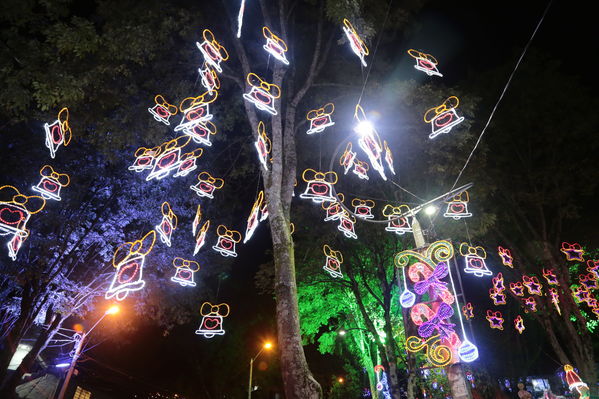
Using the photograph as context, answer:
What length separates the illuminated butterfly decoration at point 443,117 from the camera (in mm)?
8750

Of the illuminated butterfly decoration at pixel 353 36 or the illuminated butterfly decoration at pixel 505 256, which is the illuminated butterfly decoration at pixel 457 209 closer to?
the illuminated butterfly decoration at pixel 353 36

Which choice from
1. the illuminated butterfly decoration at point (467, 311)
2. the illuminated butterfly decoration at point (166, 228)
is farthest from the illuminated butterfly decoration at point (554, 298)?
the illuminated butterfly decoration at point (166, 228)

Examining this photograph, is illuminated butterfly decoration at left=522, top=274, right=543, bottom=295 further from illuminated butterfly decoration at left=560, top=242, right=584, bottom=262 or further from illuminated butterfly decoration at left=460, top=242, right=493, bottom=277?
illuminated butterfly decoration at left=460, top=242, right=493, bottom=277

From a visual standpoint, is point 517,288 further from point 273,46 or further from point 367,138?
point 273,46

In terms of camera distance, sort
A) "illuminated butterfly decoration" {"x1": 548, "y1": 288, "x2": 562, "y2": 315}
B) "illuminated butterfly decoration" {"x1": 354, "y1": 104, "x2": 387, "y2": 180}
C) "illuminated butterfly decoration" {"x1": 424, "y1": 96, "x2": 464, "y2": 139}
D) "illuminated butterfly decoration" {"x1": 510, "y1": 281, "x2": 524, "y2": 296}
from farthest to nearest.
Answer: "illuminated butterfly decoration" {"x1": 510, "y1": 281, "x2": 524, "y2": 296}, "illuminated butterfly decoration" {"x1": 548, "y1": 288, "x2": 562, "y2": 315}, "illuminated butterfly decoration" {"x1": 424, "y1": 96, "x2": 464, "y2": 139}, "illuminated butterfly decoration" {"x1": 354, "y1": 104, "x2": 387, "y2": 180}

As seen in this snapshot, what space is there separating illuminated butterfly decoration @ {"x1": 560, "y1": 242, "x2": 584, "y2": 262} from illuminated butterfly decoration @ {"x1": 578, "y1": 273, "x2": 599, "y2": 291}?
94.2 inches

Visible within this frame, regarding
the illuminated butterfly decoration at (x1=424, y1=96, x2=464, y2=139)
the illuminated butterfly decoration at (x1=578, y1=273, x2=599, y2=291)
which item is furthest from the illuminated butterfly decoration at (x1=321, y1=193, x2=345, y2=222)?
the illuminated butterfly decoration at (x1=578, y1=273, x2=599, y2=291)

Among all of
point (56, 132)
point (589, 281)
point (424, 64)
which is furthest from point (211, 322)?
point (589, 281)

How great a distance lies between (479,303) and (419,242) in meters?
25.7

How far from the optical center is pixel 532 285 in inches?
626

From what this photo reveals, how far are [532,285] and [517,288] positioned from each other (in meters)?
1.87

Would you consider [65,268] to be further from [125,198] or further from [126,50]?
[126,50]

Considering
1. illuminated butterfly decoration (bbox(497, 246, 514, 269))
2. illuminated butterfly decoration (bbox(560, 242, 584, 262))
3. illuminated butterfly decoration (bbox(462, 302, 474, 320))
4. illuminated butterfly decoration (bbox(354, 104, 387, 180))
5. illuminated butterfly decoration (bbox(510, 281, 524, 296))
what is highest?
illuminated butterfly decoration (bbox(560, 242, 584, 262))

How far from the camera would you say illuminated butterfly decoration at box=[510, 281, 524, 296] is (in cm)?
1686
